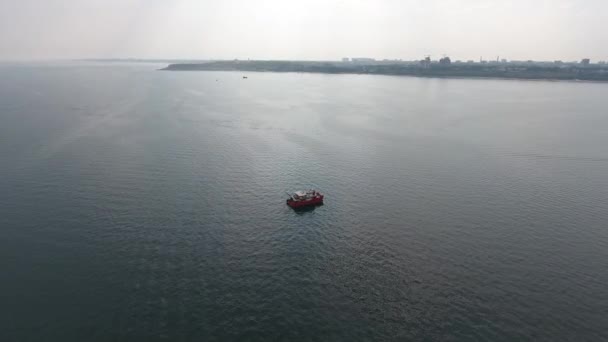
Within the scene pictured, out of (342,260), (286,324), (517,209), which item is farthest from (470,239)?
(286,324)

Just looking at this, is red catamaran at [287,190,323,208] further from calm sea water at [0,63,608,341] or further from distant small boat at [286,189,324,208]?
calm sea water at [0,63,608,341]

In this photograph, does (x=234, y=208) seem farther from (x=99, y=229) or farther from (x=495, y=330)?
(x=495, y=330)

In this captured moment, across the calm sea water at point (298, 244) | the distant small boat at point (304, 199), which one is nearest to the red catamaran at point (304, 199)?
the distant small boat at point (304, 199)

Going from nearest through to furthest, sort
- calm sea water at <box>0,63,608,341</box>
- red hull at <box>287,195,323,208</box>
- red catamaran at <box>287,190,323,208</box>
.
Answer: calm sea water at <box>0,63,608,341</box> → red hull at <box>287,195,323,208</box> → red catamaran at <box>287,190,323,208</box>

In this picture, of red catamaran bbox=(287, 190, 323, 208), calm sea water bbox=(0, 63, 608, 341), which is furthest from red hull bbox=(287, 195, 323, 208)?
calm sea water bbox=(0, 63, 608, 341)

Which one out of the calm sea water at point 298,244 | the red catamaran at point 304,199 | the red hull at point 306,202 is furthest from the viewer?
the red catamaran at point 304,199

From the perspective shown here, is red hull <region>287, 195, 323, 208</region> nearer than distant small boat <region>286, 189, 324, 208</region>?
Yes

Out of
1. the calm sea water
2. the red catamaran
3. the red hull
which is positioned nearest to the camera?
the calm sea water

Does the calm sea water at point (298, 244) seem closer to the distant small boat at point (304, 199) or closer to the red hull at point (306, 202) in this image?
the red hull at point (306, 202)
